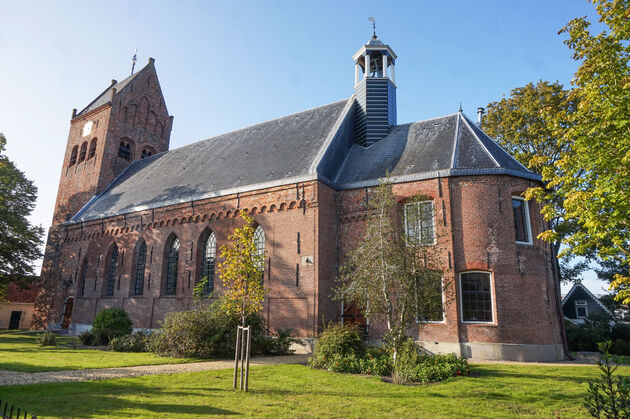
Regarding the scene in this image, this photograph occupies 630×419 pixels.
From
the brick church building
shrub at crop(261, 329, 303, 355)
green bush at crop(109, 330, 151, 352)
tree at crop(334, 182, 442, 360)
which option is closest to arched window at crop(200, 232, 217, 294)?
the brick church building

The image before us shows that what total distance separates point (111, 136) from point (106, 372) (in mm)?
23807

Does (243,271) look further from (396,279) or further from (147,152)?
(147,152)

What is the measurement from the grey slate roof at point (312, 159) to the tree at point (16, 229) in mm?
3476

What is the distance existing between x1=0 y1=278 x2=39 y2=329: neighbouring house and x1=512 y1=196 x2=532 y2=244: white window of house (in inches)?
1480

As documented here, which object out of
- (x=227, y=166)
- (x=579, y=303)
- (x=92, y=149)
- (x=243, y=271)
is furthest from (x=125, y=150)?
(x=579, y=303)

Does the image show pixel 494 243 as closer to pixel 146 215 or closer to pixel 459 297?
pixel 459 297

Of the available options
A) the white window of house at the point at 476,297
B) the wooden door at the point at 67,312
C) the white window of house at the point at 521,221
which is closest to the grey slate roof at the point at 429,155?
the white window of house at the point at 521,221

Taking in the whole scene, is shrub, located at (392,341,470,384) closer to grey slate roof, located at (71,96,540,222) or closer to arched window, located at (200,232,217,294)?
grey slate roof, located at (71,96,540,222)

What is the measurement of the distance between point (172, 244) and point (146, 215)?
7.94ft

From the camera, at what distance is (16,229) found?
2497 centimetres

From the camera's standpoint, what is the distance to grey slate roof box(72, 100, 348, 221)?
19.1m

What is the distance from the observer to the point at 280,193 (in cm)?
1747

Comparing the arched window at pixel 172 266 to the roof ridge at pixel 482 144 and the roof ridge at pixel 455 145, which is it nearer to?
the roof ridge at pixel 455 145

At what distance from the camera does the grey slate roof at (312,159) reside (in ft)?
53.8
